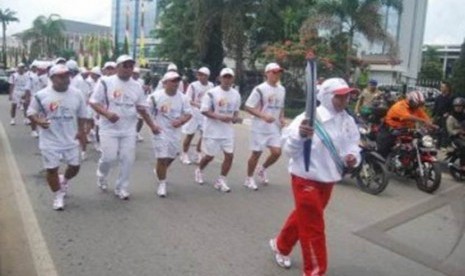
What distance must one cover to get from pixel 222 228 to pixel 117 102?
2.25m

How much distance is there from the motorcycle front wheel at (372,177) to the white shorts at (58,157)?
14.7ft

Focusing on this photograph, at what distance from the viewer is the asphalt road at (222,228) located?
5.80 metres

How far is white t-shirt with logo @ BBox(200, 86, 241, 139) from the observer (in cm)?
911

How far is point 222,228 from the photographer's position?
7035mm

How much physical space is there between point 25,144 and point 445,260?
967cm

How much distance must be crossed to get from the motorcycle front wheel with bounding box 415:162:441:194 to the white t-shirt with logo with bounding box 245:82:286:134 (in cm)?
254

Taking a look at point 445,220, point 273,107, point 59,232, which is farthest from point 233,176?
point 59,232

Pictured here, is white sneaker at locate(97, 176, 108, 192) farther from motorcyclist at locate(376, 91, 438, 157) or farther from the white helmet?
the white helmet

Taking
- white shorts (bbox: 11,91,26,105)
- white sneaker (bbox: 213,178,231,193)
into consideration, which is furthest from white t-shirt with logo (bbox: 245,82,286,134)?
white shorts (bbox: 11,91,26,105)

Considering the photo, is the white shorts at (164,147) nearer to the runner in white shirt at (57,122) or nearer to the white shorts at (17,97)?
the runner in white shirt at (57,122)

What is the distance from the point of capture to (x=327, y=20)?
27.6 m

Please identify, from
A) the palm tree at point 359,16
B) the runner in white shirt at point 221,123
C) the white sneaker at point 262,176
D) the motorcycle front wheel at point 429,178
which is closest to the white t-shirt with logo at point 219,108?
the runner in white shirt at point 221,123

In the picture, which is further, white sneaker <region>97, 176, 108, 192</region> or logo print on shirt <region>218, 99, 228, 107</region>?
logo print on shirt <region>218, 99, 228, 107</region>

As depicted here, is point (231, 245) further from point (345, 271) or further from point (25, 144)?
point (25, 144)
